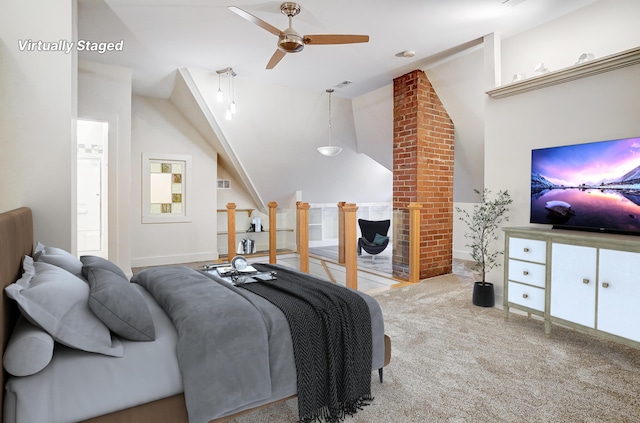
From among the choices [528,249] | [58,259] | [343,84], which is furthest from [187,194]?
[528,249]

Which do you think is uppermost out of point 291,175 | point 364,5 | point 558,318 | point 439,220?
point 364,5

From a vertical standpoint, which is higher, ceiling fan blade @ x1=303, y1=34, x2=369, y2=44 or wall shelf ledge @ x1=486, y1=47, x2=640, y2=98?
ceiling fan blade @ x1=303, y1=34, x2=369, y2=44

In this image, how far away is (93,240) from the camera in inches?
234

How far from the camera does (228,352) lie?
1.61 m

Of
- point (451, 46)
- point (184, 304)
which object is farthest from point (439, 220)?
point (184, 304)

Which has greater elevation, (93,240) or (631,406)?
(93,240)

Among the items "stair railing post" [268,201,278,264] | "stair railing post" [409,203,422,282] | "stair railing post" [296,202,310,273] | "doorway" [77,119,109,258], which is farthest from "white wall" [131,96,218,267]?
"stair railing post" [409,203,422,282]

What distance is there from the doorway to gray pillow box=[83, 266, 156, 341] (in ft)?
16.0

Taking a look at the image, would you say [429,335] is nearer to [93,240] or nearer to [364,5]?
[364,5]

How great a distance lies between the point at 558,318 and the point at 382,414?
182 centimetres

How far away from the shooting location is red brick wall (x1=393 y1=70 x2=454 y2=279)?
15.6ft

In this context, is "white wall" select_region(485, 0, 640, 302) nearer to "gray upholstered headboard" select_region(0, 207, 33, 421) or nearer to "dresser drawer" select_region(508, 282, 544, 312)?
"dresser drawer" select_region(508, 282, 544, 312)

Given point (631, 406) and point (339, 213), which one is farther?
point (339, 213)

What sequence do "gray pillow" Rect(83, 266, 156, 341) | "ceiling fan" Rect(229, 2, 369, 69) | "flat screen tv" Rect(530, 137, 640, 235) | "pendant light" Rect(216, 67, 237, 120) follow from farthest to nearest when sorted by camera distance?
"pendant light" Rect(216, 67, 237, 120), "ceiling fan" Rect(229, 2, 369, 69), "flat screen tv" Rect(530, 137, 640, 235), "gray pillow" Rect(83, 266, 156, 341)
